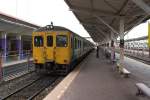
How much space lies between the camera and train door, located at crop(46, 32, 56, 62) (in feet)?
63.2

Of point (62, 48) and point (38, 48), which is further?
point (38, 48)

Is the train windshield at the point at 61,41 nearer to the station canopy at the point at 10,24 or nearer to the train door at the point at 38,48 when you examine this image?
the train door at the point at 38,48

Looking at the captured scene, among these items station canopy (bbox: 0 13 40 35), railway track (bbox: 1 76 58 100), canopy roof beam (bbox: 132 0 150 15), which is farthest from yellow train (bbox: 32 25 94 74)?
canopy roof beam (bbox: 132 0 150 15)

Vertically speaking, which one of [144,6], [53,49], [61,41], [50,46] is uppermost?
[144,6]

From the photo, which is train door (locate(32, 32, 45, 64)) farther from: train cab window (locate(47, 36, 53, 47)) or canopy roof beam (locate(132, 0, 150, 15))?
canopy roof beam (locate(132, 0, 150, 15))

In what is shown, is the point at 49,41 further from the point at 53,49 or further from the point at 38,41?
the point at 38,41

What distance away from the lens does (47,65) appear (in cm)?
1916

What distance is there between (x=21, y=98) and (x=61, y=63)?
6.95 meters

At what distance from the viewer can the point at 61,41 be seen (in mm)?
19438

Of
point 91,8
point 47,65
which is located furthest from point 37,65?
point 91,8

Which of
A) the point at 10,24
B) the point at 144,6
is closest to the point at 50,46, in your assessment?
the point at 10,24

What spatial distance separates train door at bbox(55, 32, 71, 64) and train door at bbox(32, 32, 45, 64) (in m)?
0.89

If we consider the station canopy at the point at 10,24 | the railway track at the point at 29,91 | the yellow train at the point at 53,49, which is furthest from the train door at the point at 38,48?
the station canopy at the point at 10,24

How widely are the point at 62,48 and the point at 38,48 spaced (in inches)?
58.5
